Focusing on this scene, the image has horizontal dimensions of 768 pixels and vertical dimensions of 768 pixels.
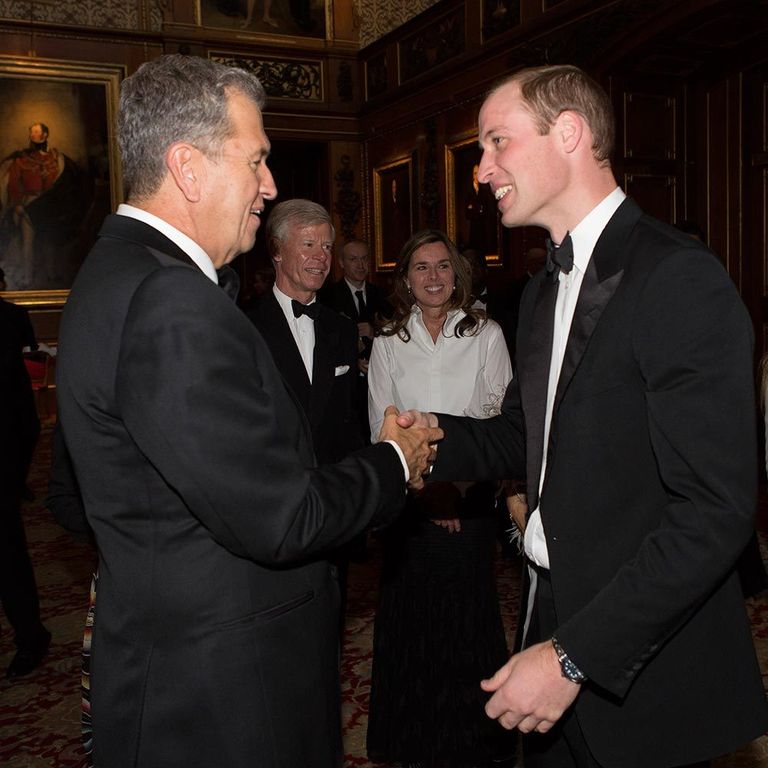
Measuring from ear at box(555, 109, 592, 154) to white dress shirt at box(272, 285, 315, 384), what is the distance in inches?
83.3

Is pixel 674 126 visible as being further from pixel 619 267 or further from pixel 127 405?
pixel 127 405

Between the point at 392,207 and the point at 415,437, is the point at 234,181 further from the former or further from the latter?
the point at 392,207

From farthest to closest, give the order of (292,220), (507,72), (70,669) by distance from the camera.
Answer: (507,72) < (70,669) < (292,220)

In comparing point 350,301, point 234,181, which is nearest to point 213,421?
point 234,181

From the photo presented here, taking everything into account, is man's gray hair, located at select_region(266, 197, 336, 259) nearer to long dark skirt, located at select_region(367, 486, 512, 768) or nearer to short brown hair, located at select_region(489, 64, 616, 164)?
long dark skirt, located at select_region(367, 486, 512, 768)

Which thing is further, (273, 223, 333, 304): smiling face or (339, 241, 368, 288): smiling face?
(339, 241, 368, 288): smiling face

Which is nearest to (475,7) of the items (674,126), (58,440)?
(674,126)

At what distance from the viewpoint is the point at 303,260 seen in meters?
3.79

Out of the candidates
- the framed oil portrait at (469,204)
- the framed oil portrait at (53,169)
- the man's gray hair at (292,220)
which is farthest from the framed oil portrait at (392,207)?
the man's gray hair at (292,220)

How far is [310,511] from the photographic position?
1.56 m

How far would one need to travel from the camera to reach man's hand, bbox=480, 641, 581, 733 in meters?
1.54

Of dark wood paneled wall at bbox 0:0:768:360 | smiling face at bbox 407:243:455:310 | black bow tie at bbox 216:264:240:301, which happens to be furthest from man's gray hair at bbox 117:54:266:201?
dark wood paneled wall at bbox 0:0:768:360

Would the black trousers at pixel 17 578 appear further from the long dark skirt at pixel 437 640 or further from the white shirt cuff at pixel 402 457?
the white shirt cuff at pixel 402 457

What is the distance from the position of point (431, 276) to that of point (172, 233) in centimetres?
227
